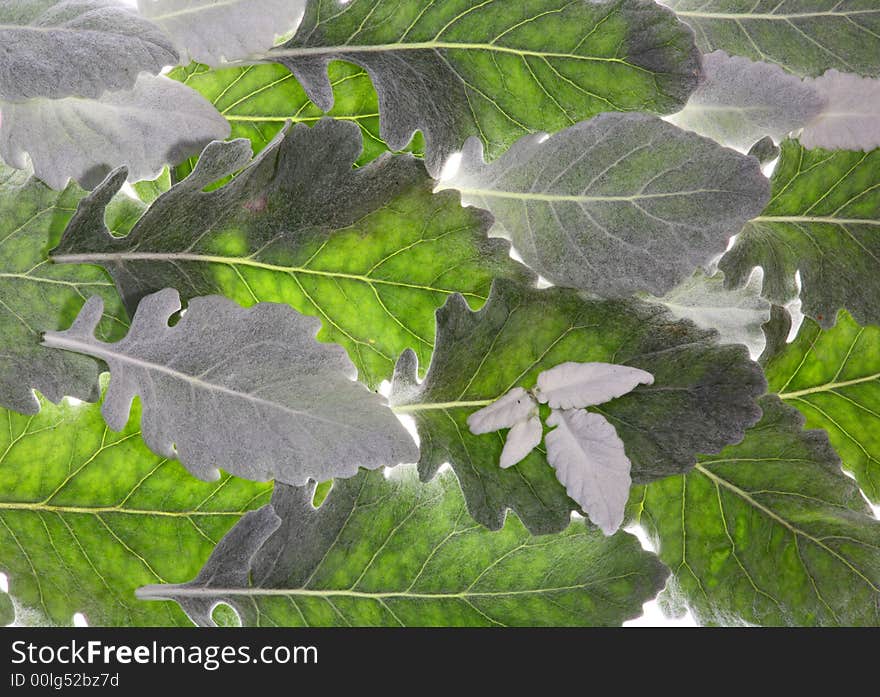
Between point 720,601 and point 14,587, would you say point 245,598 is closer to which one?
point 14,587

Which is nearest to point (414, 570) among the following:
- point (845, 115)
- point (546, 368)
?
point (546, 368)

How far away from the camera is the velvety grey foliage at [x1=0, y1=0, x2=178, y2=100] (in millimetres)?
398

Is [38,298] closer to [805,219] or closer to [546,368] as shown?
[546,368]

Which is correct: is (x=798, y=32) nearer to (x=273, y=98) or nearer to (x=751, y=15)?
(x=751, y=15)

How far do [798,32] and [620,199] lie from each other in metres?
0.16

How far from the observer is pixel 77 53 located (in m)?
0.40

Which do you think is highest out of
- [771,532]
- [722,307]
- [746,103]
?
[746,103]

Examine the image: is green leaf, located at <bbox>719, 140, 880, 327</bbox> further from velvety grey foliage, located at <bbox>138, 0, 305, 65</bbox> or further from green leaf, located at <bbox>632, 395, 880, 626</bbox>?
velvety grey foliage, located at <bbox>138, 0, 305, 65</bbox>

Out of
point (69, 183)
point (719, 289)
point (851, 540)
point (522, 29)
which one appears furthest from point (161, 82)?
point (851, 540)

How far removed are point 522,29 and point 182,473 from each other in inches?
11.2

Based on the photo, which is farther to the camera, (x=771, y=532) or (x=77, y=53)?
(x=771, y=532)

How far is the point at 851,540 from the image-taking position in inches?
19.3

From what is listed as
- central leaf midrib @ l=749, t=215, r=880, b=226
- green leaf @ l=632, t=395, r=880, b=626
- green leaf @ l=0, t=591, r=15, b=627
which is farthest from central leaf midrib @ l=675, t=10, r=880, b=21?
green leaf @ l=0, t=591, r=15, b=627

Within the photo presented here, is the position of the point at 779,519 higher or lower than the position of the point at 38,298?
lower
